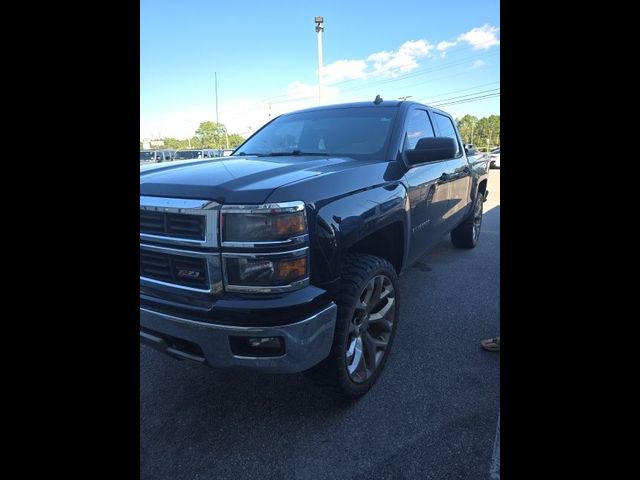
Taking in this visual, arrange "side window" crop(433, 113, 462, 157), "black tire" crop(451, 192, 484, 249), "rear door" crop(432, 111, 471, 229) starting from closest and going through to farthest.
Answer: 1. "rear door" crop(432, 111, 471, 229)
2. "side window" crop(433, 113, 462, 157)
3. "black tire" crop(451, 192, 484, 249)

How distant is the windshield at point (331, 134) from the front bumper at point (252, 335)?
56.3 inches

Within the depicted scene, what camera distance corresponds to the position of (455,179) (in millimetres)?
4027

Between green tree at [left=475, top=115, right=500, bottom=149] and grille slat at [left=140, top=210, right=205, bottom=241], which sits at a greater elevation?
green tree at [left=475, top=115, right=500, bottom=149]

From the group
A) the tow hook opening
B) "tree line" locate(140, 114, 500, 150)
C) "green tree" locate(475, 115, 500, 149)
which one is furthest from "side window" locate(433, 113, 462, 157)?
"green tree" locate(475, 115, 500, 149)

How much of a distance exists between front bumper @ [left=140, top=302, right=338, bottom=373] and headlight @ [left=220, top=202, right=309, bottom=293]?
19cm

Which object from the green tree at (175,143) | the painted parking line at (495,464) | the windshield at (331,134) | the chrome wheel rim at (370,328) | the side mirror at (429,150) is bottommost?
the painted parking line at (495,464)

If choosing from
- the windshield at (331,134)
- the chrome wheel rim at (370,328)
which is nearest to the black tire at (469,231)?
the windshield at (331,134)

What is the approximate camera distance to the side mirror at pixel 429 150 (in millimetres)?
2678

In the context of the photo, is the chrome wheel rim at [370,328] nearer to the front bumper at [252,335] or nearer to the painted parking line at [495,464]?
the front bumper at [252,335]

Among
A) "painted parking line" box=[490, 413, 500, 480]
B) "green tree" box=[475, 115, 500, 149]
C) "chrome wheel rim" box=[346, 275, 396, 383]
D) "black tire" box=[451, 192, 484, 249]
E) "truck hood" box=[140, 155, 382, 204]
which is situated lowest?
"painted parking line" box=[490, 413, 500, 480]

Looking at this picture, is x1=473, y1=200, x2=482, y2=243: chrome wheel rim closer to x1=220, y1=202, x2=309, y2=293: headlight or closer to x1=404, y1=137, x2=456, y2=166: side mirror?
x1=404, y1=137, x2=456, y2=166: side mirror

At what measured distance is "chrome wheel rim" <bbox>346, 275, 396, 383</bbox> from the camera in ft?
7.61
